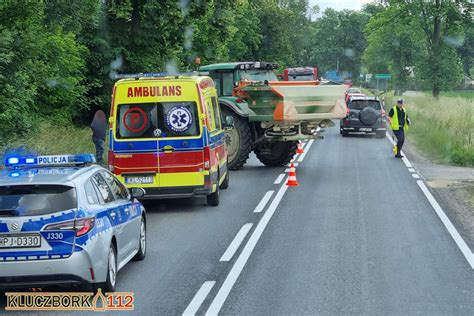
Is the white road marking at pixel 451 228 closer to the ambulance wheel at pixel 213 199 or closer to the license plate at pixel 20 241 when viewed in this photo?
the ambulance wheel at pixel 213 199

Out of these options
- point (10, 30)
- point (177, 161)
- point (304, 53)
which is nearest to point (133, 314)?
point (177, 161)

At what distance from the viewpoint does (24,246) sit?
8047 mm

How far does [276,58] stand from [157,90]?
68097 mm

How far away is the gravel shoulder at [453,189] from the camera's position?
542 inches

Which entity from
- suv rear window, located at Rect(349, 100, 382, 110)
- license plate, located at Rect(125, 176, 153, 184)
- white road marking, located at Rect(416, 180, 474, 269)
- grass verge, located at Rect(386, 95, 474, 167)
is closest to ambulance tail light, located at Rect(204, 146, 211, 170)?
license plate, located at Rect(125, 176, 153, 184)

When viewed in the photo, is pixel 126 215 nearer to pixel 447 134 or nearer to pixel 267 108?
pixel 267 108

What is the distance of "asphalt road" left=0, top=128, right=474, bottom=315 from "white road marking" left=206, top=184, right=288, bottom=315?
15 millimetres

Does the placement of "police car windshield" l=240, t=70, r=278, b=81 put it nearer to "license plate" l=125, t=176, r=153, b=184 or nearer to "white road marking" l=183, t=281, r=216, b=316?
"license plate" l=125, t=176, r=153, b=184

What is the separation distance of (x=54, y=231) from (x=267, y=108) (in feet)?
43.4

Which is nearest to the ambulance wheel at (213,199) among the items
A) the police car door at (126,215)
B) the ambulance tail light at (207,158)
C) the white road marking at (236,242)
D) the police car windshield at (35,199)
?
the ambulance tail light at (207,158)

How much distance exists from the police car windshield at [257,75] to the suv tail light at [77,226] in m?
14.5

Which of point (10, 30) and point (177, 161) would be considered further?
point (10, 30)

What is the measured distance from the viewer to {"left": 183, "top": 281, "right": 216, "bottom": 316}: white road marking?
8.07m

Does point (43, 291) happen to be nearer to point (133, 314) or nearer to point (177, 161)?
point (133, 314)
